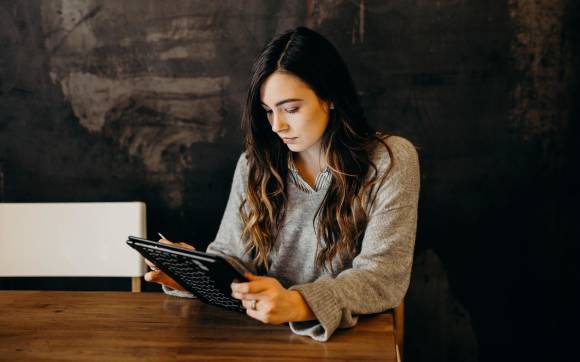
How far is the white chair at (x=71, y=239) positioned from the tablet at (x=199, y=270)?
680 millimetres

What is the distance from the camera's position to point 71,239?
1.89 m

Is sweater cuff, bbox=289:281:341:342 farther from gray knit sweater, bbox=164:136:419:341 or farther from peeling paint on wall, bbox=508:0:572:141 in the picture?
peeling paint on wall, bbox=508:0:572:141

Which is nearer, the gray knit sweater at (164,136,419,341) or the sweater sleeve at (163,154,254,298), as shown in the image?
the gray knit sweater at (164,136,419,341)

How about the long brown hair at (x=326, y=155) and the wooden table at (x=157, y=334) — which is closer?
the wooden table at (x=157, y=334)

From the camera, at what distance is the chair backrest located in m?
1.87

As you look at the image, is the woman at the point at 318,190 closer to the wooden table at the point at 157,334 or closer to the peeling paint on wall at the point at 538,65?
the wooden table at the point at 157,334

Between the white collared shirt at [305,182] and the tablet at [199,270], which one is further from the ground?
the white collared shirt at [305,182]

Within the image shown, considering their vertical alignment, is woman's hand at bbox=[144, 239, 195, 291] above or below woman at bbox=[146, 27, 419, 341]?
below

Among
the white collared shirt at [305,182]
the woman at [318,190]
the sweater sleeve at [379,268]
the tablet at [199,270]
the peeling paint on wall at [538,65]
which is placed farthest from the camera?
the peeling paint on wall at [538,65]

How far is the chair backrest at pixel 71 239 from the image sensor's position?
1869mm

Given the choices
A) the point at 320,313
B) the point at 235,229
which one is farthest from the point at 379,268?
the point at 235,229

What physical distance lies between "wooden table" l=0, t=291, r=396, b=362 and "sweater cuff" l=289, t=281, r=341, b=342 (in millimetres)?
18

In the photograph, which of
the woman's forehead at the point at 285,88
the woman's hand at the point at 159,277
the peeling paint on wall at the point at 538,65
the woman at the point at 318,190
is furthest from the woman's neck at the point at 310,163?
the peeling paint on wall at the point at 538,65

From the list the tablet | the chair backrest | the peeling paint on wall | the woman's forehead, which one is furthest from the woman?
the peeling paint on wall
